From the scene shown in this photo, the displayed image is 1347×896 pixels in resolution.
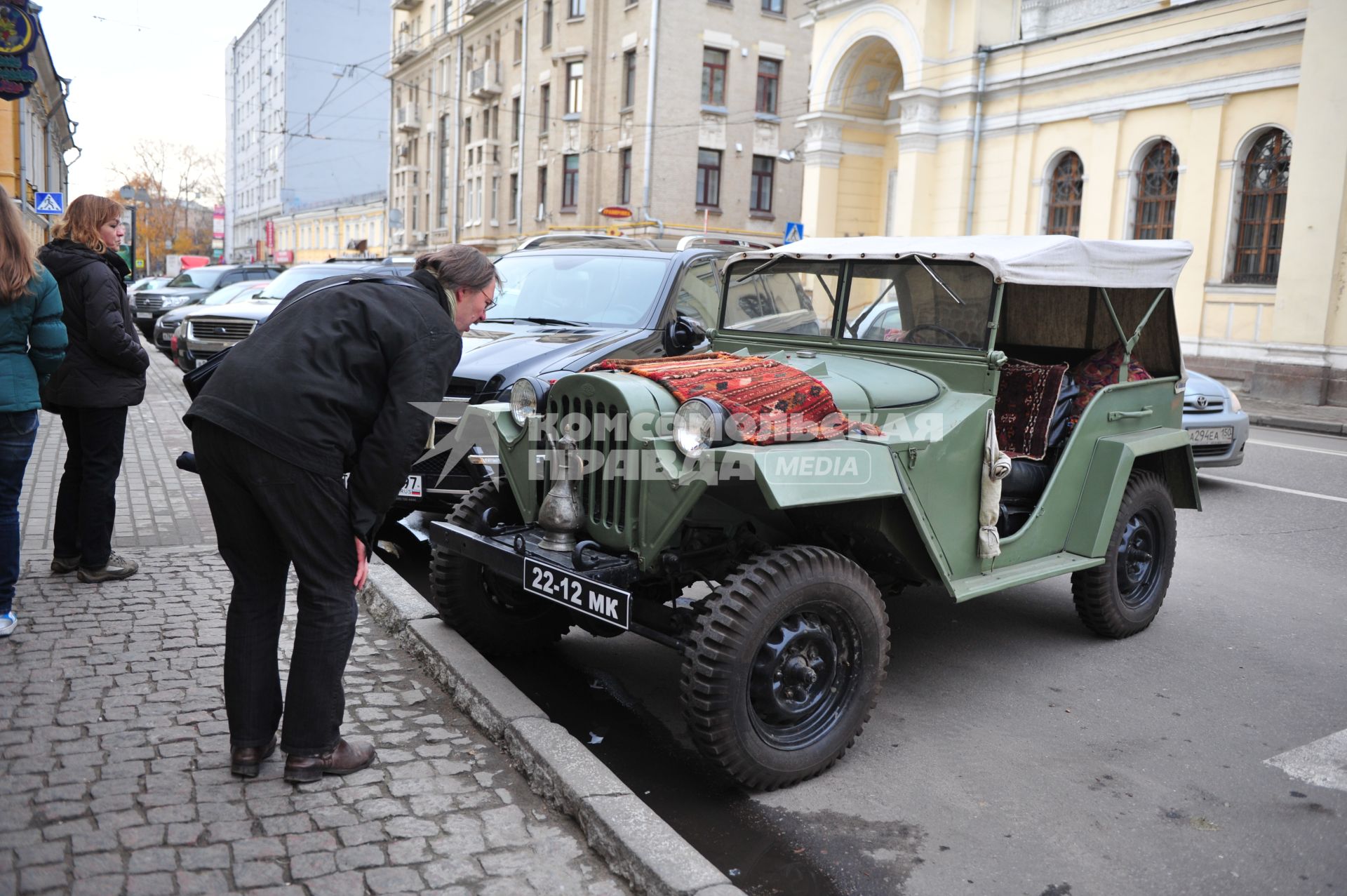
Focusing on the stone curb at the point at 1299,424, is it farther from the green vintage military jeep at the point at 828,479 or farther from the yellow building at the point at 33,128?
the yellow building at the point at 33,128

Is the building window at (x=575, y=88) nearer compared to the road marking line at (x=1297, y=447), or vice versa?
the road marking line at (x=1297, y=447)

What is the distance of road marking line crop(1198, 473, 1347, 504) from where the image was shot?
32.1ft

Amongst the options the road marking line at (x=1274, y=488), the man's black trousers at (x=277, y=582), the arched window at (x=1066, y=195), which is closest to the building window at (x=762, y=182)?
the arched window at (x=1066, y=195)

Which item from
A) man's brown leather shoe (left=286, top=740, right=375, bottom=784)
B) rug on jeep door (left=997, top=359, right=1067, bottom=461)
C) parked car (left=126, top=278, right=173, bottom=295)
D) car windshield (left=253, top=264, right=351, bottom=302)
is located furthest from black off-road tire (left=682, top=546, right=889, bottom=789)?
parked car (left=126, top=278, right=173, bottom=295)

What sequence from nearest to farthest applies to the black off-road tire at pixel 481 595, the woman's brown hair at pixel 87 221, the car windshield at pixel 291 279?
the black off-road tire at pixel 481 595 < the woman's brown hair at pixel 87 221 < the car windshield at pixel 291 279

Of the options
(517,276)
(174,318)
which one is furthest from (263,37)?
(517,276)

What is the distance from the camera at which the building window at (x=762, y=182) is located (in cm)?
3903

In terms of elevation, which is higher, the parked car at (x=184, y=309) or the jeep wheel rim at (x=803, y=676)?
the parked car at (x=184, y=309)

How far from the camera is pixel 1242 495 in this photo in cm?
980

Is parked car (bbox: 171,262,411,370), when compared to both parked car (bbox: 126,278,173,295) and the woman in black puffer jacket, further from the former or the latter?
parked car (bbox: 126,278,173,295)

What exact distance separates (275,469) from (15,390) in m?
2.03

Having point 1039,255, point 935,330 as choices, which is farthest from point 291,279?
point 1039,255

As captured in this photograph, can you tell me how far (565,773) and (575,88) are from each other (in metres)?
40.7

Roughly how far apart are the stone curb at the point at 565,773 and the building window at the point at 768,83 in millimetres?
36853
